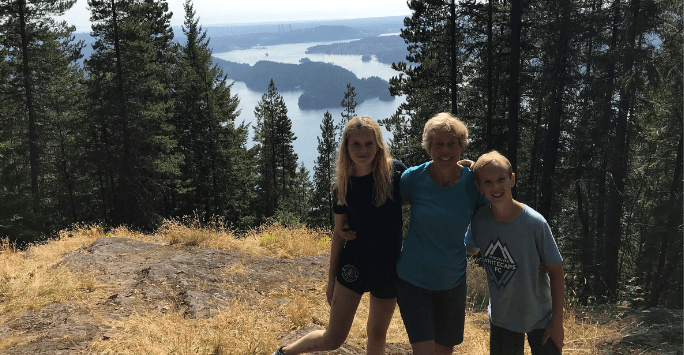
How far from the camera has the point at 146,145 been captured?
74.9ft

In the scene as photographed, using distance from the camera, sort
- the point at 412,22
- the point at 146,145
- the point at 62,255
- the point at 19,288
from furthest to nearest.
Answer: the point at 146,145 < the point at 412,22 < the point at 62,255 < the point at 19,288

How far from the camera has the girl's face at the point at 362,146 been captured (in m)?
2.77

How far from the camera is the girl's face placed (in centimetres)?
277

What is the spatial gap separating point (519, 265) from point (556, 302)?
12.2 inches

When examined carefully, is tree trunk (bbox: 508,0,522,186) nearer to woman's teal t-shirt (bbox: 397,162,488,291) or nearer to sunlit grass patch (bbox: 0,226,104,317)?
woman's teal t-shirt (bbox: 397,162,488,291)

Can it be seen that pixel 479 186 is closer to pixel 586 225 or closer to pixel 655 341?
pixel 655 341

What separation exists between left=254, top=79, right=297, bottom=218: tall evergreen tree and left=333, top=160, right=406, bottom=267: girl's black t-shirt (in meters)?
37.0

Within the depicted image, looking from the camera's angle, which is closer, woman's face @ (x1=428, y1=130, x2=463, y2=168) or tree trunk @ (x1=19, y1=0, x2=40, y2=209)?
woman's face @ (x1=428, y1=130, x2=463, y2=168)

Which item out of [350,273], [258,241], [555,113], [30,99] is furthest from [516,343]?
[30,99]

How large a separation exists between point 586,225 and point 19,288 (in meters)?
22.3

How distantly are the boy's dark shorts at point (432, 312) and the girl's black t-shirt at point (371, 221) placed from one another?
0.23 m

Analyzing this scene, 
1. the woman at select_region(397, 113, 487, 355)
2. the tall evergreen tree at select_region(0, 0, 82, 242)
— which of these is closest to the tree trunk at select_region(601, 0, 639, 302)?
the woman at select_region(397, 113, 487, 355)

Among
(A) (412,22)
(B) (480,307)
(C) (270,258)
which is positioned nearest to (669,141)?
(A) (412,22)

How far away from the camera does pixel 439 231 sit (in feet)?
8.59
